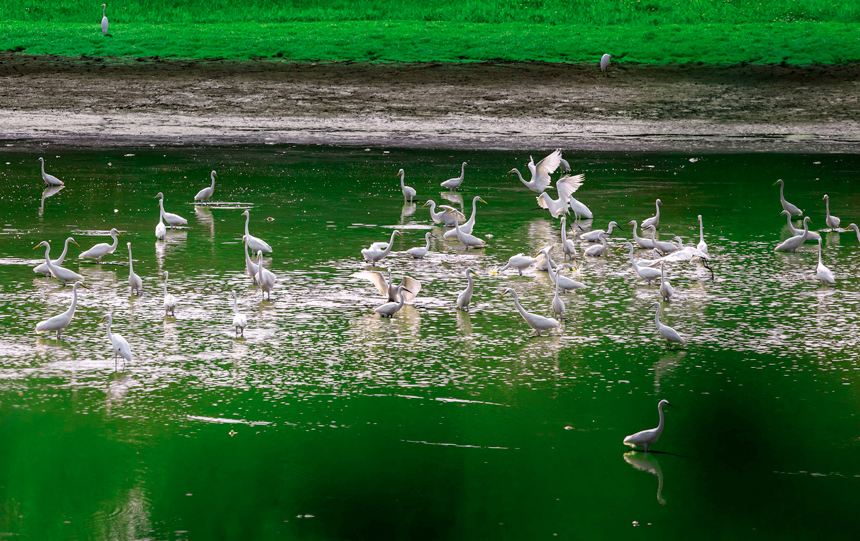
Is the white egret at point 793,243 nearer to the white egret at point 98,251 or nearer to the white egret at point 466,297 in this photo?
the white egret at point 466,297

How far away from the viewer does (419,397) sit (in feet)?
24.8

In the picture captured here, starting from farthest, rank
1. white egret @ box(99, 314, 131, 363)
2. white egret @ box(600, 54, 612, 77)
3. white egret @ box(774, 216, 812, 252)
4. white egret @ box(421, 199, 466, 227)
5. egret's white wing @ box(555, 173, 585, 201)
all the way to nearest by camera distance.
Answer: white egret @ box(600, 54, 612, 77)
egret's white wing @ box(555, 173, 585, 201)
white egret @ box(421, 199, 466, 227)
white egret @ box(774, 216, 812, 252)
white egret @ box(99, 314, 131, 363)

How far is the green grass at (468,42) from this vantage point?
1081 inches

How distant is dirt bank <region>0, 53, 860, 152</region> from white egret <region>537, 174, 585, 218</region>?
7732mm

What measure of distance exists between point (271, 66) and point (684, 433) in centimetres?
2174

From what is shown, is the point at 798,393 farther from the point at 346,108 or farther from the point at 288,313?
the point at 346,108

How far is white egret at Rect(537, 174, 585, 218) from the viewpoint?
14492mm

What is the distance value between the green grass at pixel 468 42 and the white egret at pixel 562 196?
1323 centimetres

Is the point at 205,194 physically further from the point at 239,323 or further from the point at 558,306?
the point at 558,306

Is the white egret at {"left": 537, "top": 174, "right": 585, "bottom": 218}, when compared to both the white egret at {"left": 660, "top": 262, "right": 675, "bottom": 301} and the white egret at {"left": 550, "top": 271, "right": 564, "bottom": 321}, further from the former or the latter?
the white egret at {"left": 550, "top": 271, "right": 564, "bottom": 321}

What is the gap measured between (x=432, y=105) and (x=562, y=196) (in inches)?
426

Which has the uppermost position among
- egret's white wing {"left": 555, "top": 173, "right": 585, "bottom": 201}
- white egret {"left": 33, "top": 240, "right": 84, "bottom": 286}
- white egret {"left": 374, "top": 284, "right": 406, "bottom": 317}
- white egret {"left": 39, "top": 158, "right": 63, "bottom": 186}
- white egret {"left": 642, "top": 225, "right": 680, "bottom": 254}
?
Result: egret's white wing {"left": 555, "top": 173, "right": 585, "bottom": 201}

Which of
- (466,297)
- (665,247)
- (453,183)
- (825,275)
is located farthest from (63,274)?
(453,183)

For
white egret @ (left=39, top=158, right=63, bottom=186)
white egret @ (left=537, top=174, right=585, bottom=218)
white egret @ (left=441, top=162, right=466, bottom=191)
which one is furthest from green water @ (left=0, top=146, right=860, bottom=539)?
white egret @ (left=39, top=158, right=63, bottom=186)
